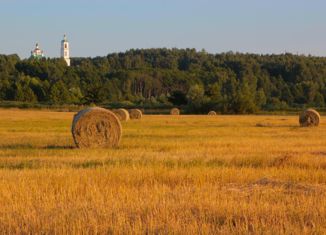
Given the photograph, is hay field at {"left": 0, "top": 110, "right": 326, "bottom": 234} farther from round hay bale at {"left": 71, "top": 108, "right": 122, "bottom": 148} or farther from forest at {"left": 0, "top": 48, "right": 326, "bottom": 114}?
forest at {"left": 0, "top": 48, "right": 326, "bottom": 114}

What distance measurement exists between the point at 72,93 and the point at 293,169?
319 ft

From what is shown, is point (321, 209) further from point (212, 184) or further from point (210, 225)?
point (212, 184)

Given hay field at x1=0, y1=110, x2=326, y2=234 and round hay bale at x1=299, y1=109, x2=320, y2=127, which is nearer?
hay field at x1=0, y1=110, x2=326, y2=234

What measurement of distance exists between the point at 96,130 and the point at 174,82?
116 metres

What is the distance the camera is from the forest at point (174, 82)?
3349 inches

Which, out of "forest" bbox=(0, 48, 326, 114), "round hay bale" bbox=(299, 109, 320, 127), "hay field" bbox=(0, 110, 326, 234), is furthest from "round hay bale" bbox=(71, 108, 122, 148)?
"forest" bbox=(0, 48, 326, 114)

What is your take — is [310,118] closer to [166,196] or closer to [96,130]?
[96,130]

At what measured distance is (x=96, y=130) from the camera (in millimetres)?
21688

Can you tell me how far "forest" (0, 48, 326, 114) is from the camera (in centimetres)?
8506

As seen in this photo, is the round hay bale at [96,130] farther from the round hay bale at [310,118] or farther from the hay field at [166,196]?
the round hay bale at [310,118]

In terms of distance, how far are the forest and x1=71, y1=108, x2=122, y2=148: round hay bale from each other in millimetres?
54103

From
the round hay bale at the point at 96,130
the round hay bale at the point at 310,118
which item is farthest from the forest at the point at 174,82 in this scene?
the round hay bale at the point at 96,130

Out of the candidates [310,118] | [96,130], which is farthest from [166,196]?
[310,118]

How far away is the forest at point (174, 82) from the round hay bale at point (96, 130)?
54103 millimetres
